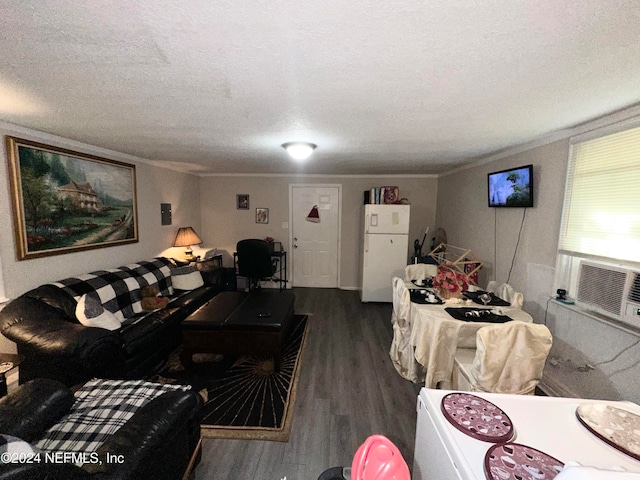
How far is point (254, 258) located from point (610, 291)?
3.93 m

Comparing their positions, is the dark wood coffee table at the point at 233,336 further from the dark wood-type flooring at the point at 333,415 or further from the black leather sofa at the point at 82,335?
the dark wood-type flooring at the point at 333,415

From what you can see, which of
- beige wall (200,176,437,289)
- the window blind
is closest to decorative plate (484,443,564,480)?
the window blind

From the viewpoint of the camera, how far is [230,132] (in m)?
2.27

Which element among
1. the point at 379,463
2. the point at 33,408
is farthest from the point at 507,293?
the point at 33,408

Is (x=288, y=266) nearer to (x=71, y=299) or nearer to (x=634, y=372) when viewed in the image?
(x=71, y=299)

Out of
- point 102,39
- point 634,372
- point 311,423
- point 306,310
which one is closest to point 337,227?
point 306,310

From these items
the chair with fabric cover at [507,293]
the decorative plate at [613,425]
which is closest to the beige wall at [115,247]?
the decorative plate at [613,425]

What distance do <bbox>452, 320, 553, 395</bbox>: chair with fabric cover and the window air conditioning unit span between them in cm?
46

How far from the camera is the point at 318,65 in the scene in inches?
46.8

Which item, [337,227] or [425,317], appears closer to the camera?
[425,317]

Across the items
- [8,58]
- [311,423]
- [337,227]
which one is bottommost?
[311,423]

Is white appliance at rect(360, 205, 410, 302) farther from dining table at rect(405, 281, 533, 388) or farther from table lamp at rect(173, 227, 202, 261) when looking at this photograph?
table lamp at rect(173, 227, 202, 261)

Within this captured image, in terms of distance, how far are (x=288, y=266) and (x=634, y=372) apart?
14.5ft

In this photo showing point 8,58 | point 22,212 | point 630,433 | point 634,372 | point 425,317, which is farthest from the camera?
point 22,212
